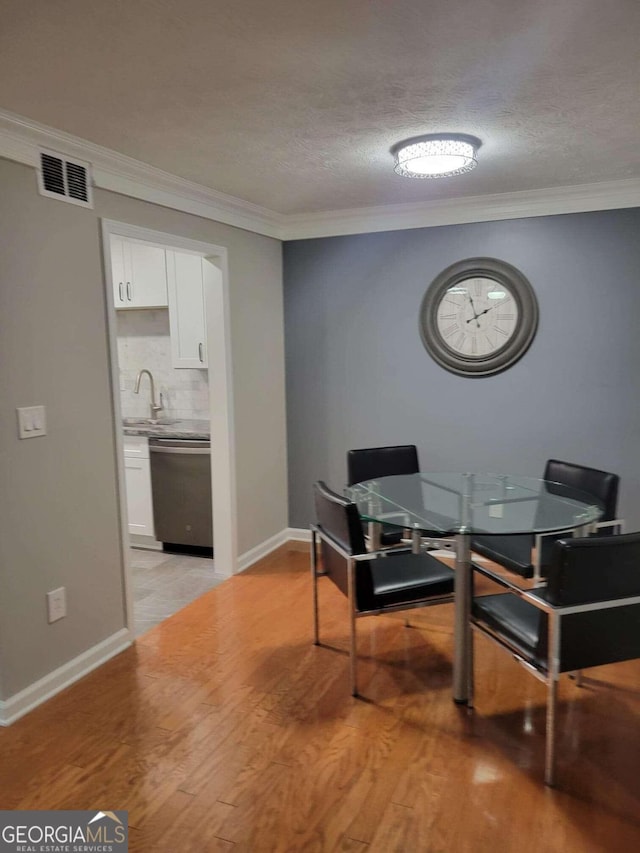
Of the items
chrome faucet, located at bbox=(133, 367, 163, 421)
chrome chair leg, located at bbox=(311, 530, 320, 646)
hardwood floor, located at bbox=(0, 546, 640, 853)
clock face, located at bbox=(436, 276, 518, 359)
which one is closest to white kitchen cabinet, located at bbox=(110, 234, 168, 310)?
chrome faucet, located at bbox=(133, 367, 163, 421)

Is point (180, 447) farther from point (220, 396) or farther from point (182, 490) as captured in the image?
point (220, 396)

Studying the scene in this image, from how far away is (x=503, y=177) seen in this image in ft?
10.5

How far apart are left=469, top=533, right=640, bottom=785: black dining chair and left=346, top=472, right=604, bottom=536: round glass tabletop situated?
0.39m

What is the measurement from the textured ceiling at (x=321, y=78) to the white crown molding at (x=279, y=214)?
97 millimetres

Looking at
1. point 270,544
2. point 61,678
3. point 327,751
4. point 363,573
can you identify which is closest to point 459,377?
point 270,544

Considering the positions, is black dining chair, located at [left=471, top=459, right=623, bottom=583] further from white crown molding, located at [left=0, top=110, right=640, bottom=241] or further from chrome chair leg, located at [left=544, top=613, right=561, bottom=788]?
white crown molding, located at [left=0, top=110, right=640, bottom=241]

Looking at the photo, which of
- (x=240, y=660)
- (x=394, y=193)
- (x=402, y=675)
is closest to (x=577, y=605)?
(x=402, y=675)

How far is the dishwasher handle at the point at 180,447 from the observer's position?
4.06m

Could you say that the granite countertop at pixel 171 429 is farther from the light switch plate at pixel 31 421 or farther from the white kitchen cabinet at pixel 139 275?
the light switch plate at pixel 31 421

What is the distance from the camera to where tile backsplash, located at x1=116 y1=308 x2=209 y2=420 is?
4.73 m

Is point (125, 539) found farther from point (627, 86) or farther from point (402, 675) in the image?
point (627, 86)

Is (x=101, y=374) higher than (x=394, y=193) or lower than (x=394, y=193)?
lower

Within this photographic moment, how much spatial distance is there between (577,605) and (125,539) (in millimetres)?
2043

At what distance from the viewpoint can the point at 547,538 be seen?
118 inches
